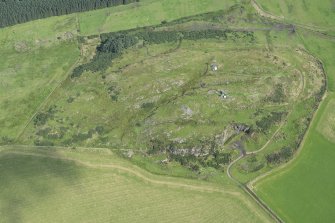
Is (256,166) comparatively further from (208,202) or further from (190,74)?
(190,74)

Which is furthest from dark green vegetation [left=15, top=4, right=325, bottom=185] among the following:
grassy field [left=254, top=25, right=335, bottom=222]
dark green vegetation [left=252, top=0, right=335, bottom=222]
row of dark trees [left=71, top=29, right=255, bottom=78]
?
grassy field [left=254, top=25, right=335, bottom=222]

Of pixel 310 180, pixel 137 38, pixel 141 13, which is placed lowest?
pixel 310 180

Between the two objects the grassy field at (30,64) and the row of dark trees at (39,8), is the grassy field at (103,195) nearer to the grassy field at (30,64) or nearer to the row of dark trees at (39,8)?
→ the grassy field at (30,64)

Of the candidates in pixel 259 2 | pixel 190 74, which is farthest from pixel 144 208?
pixel 259 2

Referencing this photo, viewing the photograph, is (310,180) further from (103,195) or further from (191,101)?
(103,195)

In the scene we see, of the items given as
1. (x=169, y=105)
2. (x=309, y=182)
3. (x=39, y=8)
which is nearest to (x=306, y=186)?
(x=309, y=182)
